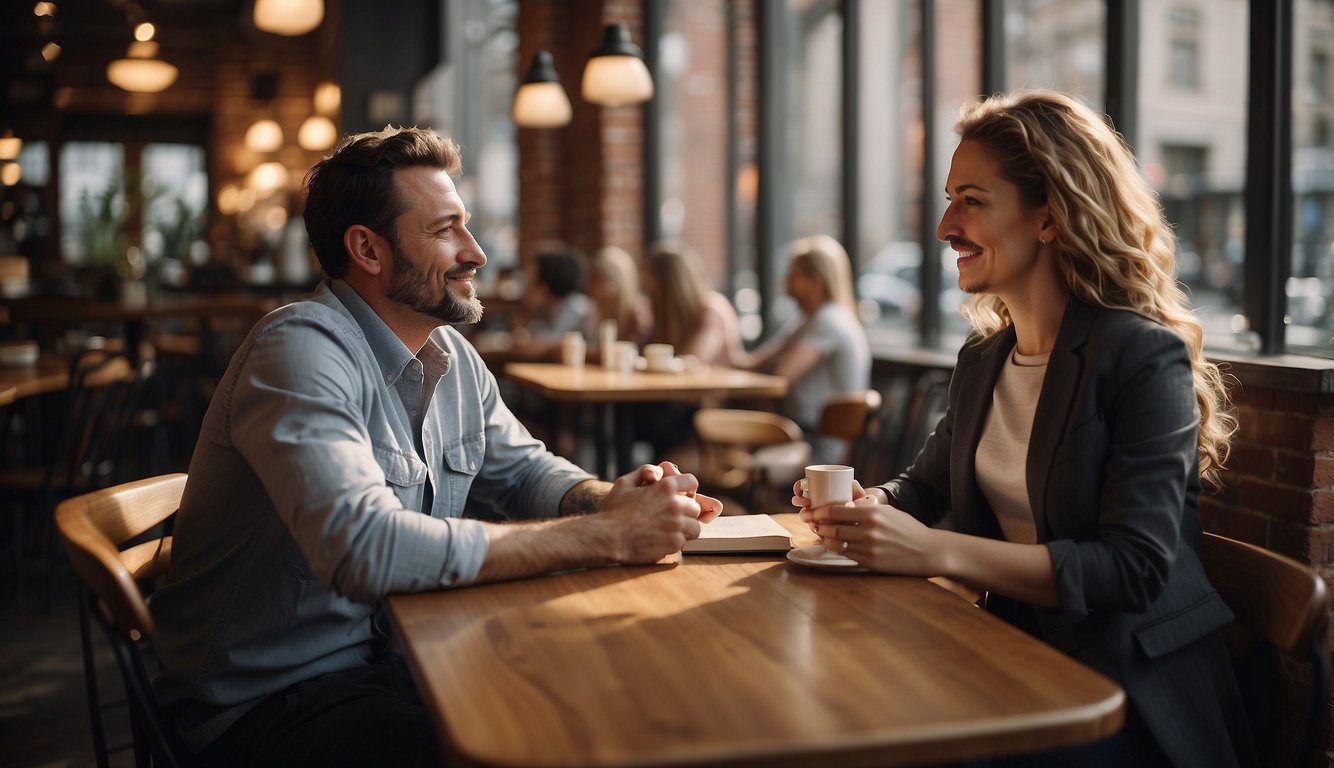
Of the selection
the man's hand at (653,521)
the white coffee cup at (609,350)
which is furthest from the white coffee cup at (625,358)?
the man's hand at (653,521)

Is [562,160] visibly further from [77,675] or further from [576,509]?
[576,509]

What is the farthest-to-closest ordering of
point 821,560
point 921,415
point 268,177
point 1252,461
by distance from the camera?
point 268,177 < point 921,415 < point 1252,461 < point 821,560

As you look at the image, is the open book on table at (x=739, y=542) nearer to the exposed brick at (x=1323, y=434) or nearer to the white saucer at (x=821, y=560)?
the white saucer at (x=821, y=560)

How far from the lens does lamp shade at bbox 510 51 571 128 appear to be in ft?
17.6

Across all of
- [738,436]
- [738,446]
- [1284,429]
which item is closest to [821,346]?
[738,446]

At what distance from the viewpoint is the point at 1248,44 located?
9.02ft

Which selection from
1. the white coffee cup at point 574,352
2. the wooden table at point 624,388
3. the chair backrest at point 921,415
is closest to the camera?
the chair backrest at point 921,415

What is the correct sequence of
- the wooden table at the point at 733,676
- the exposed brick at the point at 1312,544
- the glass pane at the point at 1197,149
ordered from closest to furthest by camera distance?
the wooden table at the point at 733,676 → the exposed brick at the point at 1312,544 → the glass pane at the point at 1197,149

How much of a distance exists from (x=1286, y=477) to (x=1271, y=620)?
0.98 metres

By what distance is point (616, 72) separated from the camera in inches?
181

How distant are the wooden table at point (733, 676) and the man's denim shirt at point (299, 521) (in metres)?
0.08

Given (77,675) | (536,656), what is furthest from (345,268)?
(77,675)

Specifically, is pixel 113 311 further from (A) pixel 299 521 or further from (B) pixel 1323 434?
(B) pixel 1323 434

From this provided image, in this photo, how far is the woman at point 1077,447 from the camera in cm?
149
